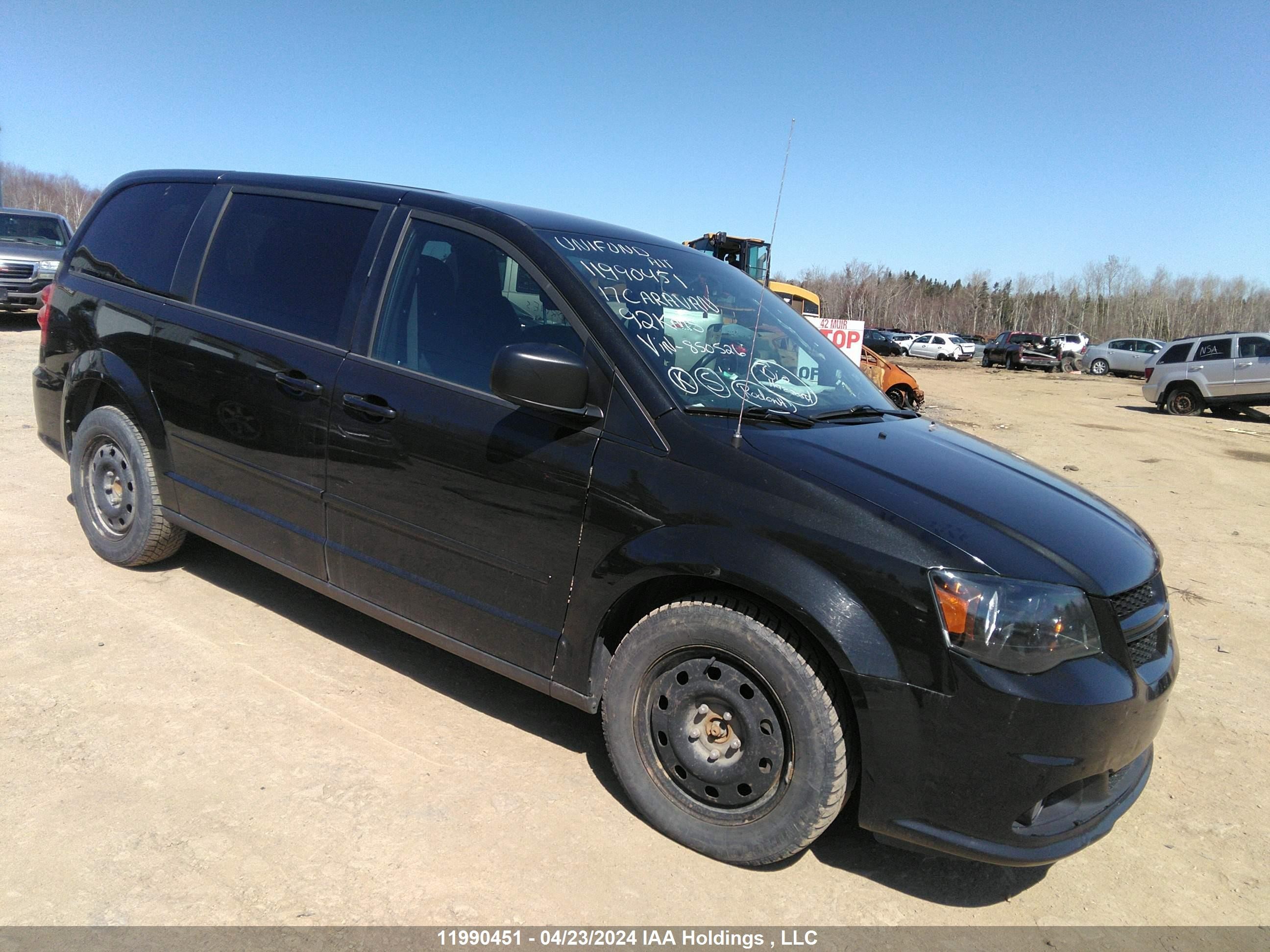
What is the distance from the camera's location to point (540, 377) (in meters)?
2.68

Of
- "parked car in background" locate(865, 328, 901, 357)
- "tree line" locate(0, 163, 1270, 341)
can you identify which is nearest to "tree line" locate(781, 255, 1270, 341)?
"tree line" locate(0, 163, 1270, 341)

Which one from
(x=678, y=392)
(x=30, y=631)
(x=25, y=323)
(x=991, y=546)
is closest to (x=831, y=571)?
(x=991, y=546)

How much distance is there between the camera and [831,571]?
2406 millimetres

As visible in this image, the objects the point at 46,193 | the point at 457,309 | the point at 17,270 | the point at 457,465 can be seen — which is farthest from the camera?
the point at 46,193

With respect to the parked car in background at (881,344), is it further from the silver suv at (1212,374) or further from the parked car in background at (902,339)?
the silver suv at (1212,374)

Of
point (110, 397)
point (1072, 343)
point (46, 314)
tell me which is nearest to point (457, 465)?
point (110, 397)

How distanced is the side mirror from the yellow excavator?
8.70 m

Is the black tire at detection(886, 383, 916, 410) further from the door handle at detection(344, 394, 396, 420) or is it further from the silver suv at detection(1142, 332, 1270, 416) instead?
the door handle at detection(344, 394, 396, 420)

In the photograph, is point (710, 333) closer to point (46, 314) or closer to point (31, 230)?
point (46, 314)

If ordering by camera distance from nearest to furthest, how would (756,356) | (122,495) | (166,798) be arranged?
(166,798) < (756,356) < (122,495)

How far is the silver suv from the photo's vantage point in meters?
18.1

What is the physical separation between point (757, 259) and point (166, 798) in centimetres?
2054

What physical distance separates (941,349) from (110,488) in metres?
48.8
